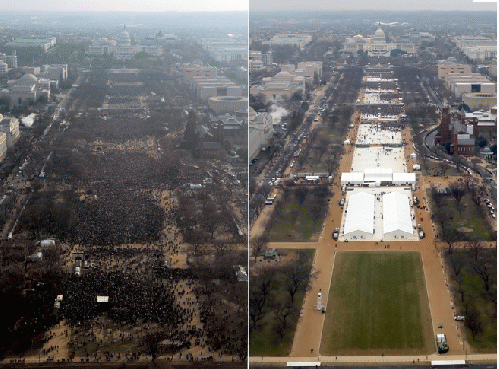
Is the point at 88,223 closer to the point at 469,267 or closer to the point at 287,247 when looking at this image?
the point at 287,247

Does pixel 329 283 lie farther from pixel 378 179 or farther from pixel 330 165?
pixel 330 165

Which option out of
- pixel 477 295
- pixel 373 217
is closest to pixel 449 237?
pixel 373 217

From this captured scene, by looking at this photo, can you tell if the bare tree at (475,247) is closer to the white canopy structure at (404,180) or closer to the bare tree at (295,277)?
the bare tree at (295,277)

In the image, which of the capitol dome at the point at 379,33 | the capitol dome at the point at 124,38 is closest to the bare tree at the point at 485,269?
the capitol dome at the point at 124,38

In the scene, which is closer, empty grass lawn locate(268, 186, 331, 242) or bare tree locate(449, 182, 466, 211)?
empty grass lawn locate(268, 186, 331, 242)

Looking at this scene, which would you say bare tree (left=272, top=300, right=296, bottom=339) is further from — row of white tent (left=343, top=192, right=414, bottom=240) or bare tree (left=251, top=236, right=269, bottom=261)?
row of white tent (left=343, top=192, right=414, bottom=240)

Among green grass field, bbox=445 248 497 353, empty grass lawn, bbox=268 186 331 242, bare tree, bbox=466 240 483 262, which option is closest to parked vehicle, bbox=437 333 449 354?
green grass field, bbox=445 248 497 353

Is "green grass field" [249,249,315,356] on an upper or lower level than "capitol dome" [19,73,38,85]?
lower

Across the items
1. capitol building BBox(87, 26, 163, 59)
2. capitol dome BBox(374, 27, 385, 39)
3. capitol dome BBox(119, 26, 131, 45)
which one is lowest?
capitol dome BBox(374, 27, 385, 39)
